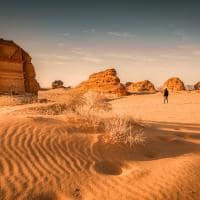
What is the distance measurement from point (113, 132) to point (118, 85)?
36.1m

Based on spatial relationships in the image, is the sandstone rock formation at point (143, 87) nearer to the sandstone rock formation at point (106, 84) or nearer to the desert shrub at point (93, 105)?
the sandstone rock formation at point (106, 84)

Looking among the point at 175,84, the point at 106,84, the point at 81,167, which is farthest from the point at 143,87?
the point at 81,167

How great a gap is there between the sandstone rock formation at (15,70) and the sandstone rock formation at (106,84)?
2216 centimetres

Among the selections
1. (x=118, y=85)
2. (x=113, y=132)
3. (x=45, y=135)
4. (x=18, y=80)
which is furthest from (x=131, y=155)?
(x=118, y=85)

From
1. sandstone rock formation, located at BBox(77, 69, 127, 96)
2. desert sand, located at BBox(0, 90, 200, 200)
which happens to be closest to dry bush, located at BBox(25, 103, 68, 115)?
desert sand, located at BBox(0, 90, 200, 200)

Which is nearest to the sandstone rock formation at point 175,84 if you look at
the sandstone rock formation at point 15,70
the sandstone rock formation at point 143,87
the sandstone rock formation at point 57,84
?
the sandstone rock formation at point 143,87

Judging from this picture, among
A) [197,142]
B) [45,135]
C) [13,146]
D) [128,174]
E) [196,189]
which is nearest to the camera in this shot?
[196,189]

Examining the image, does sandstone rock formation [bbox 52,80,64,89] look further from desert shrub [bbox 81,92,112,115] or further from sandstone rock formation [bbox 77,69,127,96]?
desert shrub [bbox 81,92,112,115]

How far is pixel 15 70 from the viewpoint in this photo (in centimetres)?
1934

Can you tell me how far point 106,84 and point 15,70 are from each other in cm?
2510

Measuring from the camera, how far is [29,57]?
798 inches

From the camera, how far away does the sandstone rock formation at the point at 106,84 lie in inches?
1666

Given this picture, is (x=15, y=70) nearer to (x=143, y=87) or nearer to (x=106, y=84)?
(x=106, y=84)

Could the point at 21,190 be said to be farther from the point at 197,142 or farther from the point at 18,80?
the point at 18,80
